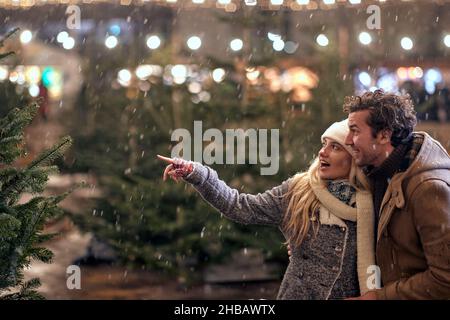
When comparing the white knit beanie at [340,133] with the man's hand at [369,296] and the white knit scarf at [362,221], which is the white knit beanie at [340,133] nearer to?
the white knit scarf at [362,221]

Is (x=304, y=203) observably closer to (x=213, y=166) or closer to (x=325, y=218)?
(x=325, y=218)

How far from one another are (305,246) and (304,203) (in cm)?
18

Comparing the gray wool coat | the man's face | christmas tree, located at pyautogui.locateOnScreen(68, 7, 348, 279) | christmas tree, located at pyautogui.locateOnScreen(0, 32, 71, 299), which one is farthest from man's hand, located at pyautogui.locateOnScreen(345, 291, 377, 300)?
christmas tree, located at pyautogui.locateOnScreen(68, 7, 348, 279)

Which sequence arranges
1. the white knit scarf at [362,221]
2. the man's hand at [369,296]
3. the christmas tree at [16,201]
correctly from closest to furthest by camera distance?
the man's hand at [369,296]
the white knit scarf at [362,221]
the christmas tree at [16,201]

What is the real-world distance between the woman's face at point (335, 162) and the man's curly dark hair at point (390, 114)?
23cm

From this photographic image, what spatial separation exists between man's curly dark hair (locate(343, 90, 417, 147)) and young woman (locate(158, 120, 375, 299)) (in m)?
0.20

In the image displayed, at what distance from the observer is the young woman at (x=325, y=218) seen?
11.3 ft

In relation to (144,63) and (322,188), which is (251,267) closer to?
(144,63)

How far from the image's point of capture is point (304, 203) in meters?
3.53

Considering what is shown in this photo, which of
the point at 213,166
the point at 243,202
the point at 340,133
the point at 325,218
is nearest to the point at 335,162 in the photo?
the point at 340,133

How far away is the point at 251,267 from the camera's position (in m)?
9.34

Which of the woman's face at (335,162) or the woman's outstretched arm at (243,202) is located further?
the woman's outstretched arm at (243,202)

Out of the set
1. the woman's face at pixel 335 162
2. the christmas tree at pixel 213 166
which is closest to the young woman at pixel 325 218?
the woman's face at pixel 335 162
